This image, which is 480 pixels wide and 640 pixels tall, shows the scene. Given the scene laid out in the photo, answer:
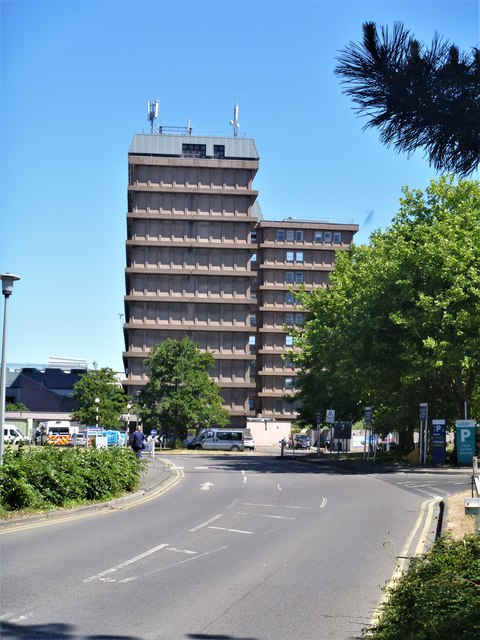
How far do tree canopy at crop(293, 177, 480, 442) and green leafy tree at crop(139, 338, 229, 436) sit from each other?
29055mm

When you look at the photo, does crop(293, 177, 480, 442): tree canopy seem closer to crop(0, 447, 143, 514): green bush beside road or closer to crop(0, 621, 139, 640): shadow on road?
crop(0, 447, 143, 514): green bush beside road

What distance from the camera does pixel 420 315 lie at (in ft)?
121

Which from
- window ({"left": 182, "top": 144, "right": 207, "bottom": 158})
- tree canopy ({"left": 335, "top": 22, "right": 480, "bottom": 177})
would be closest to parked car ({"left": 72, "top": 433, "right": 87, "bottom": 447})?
tree canopy ({"left": 335, "top": 22, "right": 480, "bottom": 177})

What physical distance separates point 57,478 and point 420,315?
22.7 meters

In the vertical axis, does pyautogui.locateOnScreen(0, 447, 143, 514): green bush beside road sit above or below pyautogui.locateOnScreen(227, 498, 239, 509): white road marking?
above

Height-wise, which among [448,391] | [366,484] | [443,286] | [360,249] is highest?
[360,249]

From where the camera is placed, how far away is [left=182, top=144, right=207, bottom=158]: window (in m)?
106

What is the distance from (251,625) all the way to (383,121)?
472 centimetres

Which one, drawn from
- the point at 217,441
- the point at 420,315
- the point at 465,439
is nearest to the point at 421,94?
the point at 420,315

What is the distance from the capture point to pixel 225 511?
1914 centimetres


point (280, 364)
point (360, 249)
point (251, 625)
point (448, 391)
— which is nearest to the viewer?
point (251, 625)

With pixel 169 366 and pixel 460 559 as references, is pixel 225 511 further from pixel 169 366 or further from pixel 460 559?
pixel 169 366

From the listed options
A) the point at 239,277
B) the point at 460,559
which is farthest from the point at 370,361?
the point at 239,277

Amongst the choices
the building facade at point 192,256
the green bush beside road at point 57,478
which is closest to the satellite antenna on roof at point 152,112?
the building facade at point 192,256
